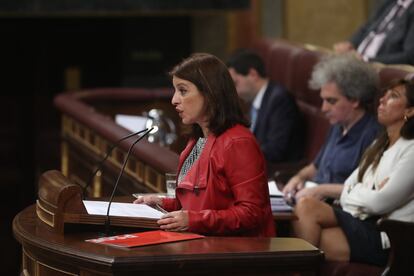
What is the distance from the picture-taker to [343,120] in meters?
4.84

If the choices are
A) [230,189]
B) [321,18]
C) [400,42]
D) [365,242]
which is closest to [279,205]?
[365,242]

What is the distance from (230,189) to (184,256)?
1.49 feet

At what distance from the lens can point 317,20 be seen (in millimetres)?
9484

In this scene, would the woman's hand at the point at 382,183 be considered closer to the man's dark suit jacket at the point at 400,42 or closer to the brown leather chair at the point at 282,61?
the man's dark suit jacket at the point at 400,42

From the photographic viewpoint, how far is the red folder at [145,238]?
2803mm

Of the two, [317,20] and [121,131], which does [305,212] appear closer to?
[121,131]

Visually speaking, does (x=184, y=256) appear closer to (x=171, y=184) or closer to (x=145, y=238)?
(x=145, y=238)

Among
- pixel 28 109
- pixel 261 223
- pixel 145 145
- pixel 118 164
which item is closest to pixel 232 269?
pixel 261 223

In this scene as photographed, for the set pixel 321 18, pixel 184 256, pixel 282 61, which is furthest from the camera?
pixel 321 18

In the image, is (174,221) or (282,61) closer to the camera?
(174,221)

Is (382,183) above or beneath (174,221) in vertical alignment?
beneath

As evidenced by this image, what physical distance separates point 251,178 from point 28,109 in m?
7.65

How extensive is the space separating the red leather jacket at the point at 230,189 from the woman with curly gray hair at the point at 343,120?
1.57 m

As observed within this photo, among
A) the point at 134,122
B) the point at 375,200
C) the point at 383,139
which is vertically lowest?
the point at 134,122
